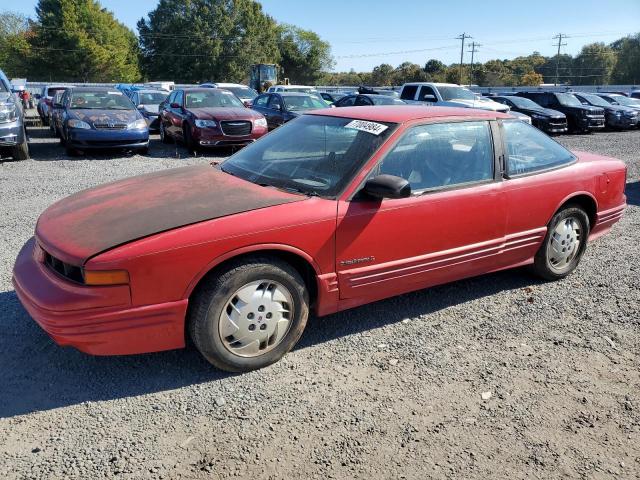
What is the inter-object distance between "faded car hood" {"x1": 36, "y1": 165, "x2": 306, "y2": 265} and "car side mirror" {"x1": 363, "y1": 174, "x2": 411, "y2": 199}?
Result: 1.44ft

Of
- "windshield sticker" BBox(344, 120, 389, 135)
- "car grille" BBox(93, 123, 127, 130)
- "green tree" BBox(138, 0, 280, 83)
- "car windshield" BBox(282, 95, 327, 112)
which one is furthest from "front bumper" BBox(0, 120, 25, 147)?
"green tree" BBox(138, 0, 280, 83)

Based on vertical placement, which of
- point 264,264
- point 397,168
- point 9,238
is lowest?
point 9,238

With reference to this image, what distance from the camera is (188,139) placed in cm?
1222

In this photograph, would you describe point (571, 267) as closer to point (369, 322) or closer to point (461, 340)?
point (461, 340)

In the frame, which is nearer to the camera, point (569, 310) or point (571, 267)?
point (569, 310)

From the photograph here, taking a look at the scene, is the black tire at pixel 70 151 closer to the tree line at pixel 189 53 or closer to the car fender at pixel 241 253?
the car fender at pixel 241 253

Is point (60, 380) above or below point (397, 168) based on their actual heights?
below

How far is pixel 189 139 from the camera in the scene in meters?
12.2

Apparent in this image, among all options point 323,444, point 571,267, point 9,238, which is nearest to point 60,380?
point 323,444

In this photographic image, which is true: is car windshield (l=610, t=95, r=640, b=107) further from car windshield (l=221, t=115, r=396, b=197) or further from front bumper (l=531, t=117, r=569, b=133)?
car windshield (l=221, t=115, r=396, b=197)

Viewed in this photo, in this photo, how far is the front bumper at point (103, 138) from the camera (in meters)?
10.9

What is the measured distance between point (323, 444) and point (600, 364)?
1961 millimetres

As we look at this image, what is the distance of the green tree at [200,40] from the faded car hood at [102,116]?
59.3 metres

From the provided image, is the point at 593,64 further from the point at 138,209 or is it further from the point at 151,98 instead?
the point at 138,209
